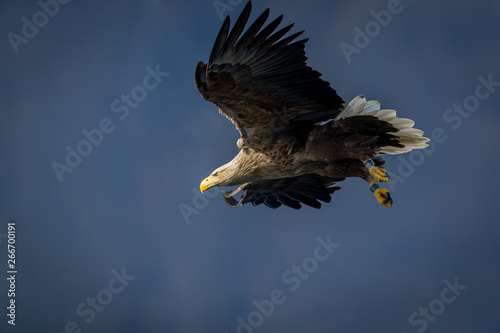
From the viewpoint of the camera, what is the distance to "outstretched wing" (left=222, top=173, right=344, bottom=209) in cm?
662

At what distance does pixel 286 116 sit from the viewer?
5547 mm

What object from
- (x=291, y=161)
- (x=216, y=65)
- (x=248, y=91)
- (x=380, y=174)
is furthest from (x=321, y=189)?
(x=216, y=65)

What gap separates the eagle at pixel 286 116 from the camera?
193 inches

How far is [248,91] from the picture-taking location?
5180 millimetres

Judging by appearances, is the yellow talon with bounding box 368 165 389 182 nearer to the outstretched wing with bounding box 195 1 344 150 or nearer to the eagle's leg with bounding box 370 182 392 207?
the eagle's leg with bounding box 370 182 392 207

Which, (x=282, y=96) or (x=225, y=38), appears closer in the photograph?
(x=225, y=38)

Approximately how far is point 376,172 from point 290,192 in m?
1.69

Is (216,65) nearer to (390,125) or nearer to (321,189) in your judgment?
(390,125)

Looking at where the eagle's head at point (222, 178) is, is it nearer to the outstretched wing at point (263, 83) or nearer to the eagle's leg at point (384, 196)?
the outstretched wing at point (263, 83)

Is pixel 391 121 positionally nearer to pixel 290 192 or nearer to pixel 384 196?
pixel 384 196

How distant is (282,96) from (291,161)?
0.71 meters

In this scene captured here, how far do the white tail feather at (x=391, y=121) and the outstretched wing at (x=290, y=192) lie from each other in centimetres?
105

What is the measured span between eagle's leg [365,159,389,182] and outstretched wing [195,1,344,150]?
1.84ft

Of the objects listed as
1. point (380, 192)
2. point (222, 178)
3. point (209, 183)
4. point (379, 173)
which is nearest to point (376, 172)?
point (379, 173)
